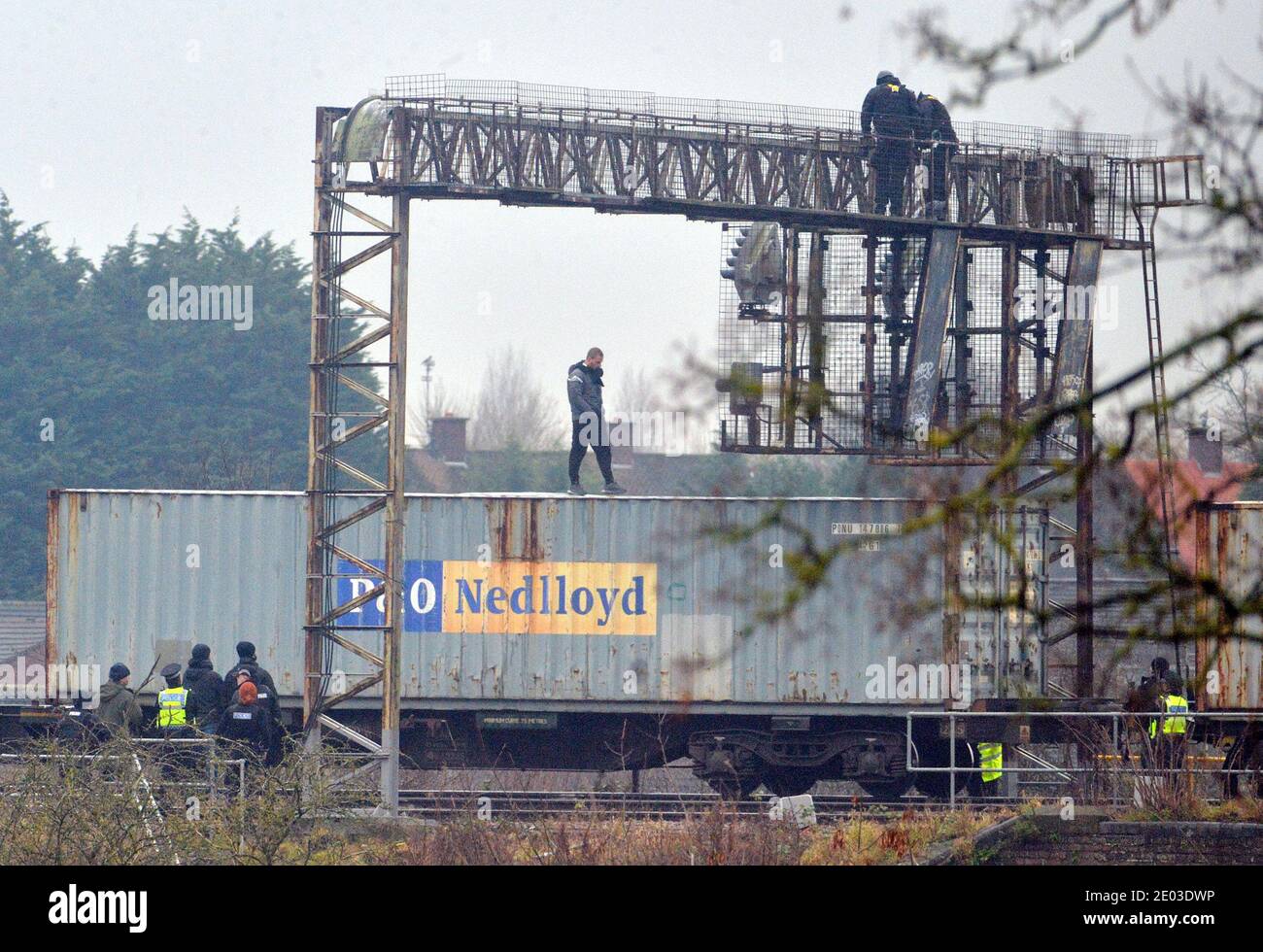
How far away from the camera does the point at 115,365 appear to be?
40312 millimetres

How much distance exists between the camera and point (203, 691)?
13.3 metres

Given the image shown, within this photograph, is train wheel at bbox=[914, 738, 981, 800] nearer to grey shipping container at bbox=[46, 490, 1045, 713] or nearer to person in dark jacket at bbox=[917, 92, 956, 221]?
grey shipping container at bbox=[46, 490, 1045, 713]

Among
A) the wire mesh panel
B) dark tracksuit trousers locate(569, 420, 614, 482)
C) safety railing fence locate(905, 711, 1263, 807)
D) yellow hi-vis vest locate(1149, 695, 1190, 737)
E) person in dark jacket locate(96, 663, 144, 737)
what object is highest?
the wire mesh panel

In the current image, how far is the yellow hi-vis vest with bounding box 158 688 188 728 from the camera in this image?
1282 cm

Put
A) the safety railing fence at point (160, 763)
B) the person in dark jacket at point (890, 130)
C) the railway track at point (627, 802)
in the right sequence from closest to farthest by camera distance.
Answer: the safety railing fence at point (160, 763) < the railway track at point (627, 802) < the person in dark jacket at point (890, 130)

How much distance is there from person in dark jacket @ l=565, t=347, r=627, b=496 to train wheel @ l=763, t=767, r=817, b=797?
363 cm

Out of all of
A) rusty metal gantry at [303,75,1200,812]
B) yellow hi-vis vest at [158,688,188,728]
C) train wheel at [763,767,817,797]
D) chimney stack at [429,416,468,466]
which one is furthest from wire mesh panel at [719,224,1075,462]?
chimney stack at [429,416,468,466]

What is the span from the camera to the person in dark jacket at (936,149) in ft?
49.0

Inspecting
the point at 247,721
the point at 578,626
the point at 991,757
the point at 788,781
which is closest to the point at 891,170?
the point at 578,626

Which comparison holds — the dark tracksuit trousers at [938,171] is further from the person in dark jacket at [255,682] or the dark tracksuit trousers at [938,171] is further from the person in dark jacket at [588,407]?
the person in dark jacket at [255,682]

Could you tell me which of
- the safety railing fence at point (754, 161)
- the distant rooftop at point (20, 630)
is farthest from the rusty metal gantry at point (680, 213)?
the distant rooftop at point (20, 630)

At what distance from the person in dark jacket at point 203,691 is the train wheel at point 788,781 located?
577cm
